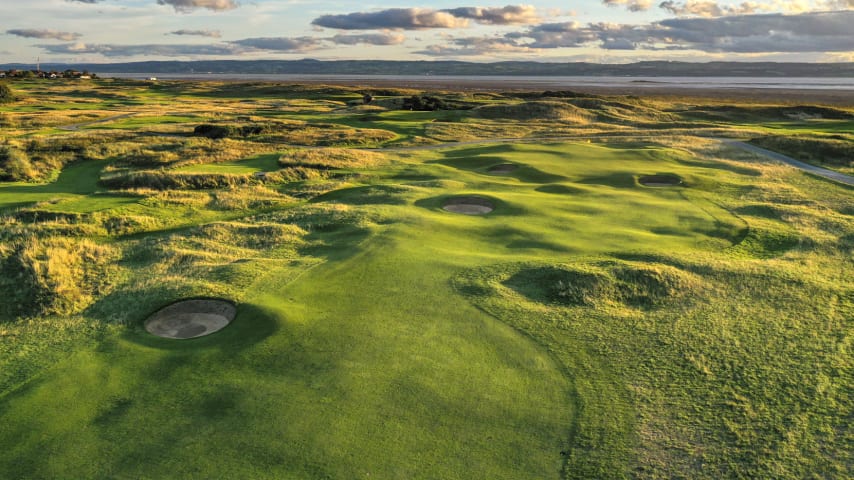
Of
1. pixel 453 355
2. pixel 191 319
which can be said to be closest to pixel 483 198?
pixel 453 355

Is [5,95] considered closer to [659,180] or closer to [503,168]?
[503,168]

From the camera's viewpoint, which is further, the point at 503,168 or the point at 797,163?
the point at 797,163

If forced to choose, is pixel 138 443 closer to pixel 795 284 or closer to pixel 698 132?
pixel 795 284

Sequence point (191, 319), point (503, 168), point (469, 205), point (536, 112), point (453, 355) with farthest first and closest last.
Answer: point (536, 112)
point (503, 168)
point (469, 205)
point (191, 319)
point (453, 355)

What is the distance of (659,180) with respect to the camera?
1261 inches

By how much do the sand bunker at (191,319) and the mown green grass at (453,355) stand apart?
1.42 ft

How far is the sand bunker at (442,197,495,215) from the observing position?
24.8m

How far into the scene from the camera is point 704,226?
73.0ft

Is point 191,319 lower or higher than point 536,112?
lower

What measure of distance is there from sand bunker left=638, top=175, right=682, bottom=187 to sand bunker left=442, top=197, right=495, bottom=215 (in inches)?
439

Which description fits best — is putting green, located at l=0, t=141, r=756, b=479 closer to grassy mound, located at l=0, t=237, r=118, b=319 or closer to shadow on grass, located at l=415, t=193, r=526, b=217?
grassy mound, located at l=0, t=237, r=118, b=319

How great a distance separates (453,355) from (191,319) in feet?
23.0

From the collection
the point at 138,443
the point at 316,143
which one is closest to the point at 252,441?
the point at 138,443

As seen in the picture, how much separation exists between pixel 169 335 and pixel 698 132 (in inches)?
2272
